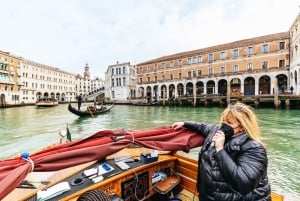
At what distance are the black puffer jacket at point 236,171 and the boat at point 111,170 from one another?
0.83 metres

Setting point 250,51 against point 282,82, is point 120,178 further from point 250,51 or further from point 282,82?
point 250,51

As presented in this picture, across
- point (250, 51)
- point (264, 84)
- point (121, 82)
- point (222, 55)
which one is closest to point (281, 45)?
point (250, 51)

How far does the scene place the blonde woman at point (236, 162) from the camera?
1.53 m

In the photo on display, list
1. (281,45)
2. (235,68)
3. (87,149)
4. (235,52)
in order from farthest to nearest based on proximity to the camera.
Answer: (235,68) < (235,52) < (281,45) < (87,149)

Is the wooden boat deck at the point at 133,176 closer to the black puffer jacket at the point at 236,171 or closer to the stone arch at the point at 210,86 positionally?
the black puffer jacket at the point at 236,171

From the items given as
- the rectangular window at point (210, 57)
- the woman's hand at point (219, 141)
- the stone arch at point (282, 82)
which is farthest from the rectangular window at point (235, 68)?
the woman's hand at point (219, 141)

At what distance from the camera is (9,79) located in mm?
42688

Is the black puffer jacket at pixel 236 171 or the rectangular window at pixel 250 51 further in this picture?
the rectangular window at pixel 250 51

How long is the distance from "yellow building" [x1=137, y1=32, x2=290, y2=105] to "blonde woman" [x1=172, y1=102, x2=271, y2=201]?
2509cm

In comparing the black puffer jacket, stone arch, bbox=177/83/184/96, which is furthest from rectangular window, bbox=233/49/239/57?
the black puffer jacket

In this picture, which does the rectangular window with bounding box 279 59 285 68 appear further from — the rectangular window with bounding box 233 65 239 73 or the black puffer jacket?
the black puffer jacket

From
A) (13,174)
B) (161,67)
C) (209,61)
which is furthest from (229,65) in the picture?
(13,174)

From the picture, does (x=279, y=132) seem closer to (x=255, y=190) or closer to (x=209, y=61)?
(x=255, y=190)

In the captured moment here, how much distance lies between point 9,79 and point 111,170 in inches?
1957
